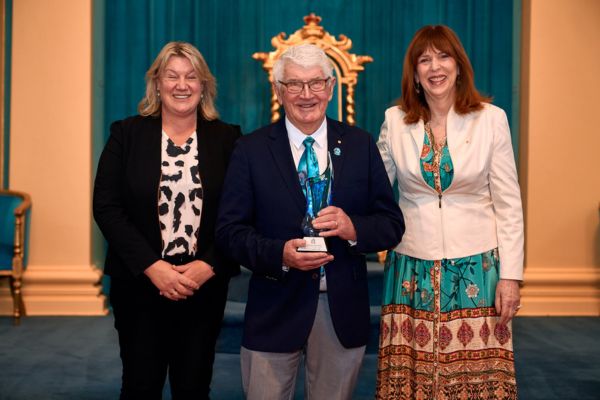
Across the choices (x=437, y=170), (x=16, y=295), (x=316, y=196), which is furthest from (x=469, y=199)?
(x=16, y=295)

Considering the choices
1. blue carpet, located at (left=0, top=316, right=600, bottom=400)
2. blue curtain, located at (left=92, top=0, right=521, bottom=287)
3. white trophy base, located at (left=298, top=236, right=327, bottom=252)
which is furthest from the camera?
blue curtain, located at (left=92, top=0, right=521, bottom=287)

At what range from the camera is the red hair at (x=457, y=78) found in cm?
246

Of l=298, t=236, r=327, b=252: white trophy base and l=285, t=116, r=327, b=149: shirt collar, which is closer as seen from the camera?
l=298, t=236, r=327, b=252: white trophy base

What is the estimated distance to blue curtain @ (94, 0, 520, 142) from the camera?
6.44m

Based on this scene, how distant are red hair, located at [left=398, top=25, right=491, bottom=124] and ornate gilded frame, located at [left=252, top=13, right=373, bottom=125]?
3634 mm

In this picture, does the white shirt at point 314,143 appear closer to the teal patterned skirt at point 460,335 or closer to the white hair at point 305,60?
the white hair at point 305,60

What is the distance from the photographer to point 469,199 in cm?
243

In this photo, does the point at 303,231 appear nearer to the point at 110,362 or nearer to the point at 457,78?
the point at 457,78

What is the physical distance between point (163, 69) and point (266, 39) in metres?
4.12

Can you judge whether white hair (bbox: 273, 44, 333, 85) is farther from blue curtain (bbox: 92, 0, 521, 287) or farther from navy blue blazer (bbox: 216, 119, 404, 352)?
blue curtain (bbox: 92, 0, 521, 287)

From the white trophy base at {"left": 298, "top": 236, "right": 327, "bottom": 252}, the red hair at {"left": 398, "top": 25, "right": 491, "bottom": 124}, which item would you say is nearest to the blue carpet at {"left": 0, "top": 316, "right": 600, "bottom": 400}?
the red hair at {"left": 398, "top": 25, "right": 491, "bottom": 124}

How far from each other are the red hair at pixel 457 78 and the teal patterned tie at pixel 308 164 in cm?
39

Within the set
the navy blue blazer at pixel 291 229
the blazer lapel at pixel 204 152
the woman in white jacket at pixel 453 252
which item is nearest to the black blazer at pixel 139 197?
the blazer lapel at pixel 204 152

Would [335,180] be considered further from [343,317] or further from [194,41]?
[194,41]
